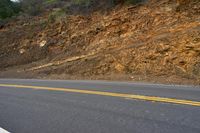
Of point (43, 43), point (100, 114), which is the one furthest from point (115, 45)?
point (100, 114)

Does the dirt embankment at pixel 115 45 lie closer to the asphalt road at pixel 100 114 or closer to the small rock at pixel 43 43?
the small rock at pixel 43 43

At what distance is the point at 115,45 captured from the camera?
934 inches

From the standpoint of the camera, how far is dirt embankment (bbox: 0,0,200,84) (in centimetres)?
1895

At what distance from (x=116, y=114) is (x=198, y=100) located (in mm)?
2497

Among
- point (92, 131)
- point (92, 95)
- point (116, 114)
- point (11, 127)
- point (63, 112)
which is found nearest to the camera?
point (92, 131)

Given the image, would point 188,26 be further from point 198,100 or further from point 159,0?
point 198,100

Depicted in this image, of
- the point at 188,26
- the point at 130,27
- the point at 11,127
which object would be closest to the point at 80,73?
the point at 130,27

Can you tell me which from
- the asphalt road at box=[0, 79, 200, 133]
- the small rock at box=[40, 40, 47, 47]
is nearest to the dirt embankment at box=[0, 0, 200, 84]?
the small rock at box=[40, 40, 47, 47]

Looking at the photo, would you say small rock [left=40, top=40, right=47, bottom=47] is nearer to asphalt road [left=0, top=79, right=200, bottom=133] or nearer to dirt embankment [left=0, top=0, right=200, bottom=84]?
dirt embankment [left=0, top=0, right=200, bottom=84]

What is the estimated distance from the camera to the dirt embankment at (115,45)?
19.0m

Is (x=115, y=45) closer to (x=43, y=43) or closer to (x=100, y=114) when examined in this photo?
(x=43, y=43)

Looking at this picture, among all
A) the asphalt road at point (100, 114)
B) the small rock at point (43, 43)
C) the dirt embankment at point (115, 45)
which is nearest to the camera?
the asphalt road at point (100, 114)

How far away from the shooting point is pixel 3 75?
2662cm

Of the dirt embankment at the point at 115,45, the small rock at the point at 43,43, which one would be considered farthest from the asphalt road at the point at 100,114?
the small rock at the point at 43,43
